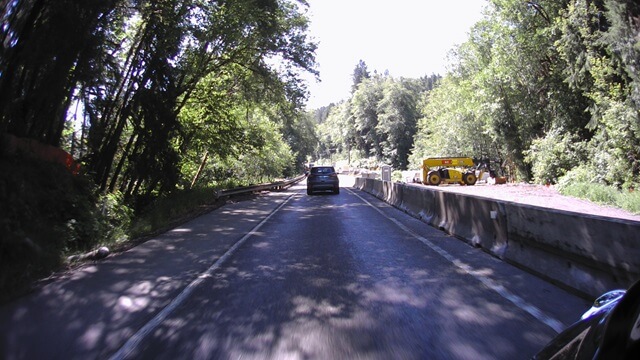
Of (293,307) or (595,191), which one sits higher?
(293,307)

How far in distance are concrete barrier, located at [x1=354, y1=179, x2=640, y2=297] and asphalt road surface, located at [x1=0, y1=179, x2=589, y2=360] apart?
0.28 metres

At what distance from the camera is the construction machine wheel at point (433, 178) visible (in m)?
38.1

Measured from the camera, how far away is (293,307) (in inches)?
215

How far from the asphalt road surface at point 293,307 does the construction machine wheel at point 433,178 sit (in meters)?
29.4

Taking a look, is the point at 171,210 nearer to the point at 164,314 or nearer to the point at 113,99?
the point at 113,99

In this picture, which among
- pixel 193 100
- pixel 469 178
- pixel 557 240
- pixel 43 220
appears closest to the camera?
pixel 557 240

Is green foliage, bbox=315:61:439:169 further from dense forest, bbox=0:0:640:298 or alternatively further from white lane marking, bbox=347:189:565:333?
white lane marking, bbox=347:189:565:333

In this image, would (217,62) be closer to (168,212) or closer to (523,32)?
(168,212)

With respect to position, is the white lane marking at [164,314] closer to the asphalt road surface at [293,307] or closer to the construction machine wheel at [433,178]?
the asphalt road surface at [293,307]

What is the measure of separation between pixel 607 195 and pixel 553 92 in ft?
46.4

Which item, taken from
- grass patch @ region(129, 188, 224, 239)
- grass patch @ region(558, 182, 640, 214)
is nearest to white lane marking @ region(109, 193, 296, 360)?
grass patch @ region(129, 188, 224, 239)

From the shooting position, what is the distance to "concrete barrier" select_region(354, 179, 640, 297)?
5020 mm

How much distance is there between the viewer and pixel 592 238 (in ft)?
18.1

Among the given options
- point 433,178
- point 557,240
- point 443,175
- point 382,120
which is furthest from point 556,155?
point 382,120
